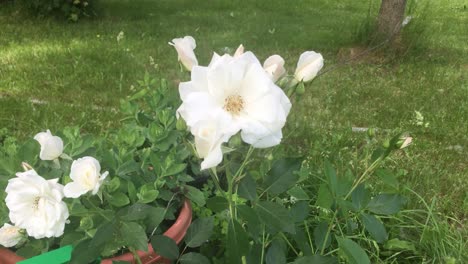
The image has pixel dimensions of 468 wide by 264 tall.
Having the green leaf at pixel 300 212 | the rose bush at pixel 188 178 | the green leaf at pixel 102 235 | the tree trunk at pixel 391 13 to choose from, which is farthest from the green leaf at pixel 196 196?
the tree trunk at pixel 391 13

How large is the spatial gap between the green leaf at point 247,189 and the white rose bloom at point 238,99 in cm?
25

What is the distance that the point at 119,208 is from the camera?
4.03ft

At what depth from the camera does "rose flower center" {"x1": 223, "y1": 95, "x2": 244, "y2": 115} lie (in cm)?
90

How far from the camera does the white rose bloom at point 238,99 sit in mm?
879

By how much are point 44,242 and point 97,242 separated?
0.26m

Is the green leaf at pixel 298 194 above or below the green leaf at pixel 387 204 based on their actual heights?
below

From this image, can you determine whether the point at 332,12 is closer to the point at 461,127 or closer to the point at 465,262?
the point at 461,127

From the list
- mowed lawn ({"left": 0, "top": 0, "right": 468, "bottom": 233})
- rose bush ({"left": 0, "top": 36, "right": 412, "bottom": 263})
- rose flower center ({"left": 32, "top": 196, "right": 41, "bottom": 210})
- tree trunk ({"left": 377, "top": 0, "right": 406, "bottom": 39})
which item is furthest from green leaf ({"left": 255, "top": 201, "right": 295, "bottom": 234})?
tree trunk ({"left": 377, "top": 0, "right": 406, "bottom": 39})

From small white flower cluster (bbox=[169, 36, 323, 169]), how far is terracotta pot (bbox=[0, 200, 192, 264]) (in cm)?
39

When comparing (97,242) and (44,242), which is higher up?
(97,242)

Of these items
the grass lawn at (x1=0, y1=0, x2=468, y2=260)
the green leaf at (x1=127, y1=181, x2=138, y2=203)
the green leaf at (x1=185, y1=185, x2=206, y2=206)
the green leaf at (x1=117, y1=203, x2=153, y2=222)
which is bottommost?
the grass lawn at (x1=0, y1=0, x2=468, y2=260)

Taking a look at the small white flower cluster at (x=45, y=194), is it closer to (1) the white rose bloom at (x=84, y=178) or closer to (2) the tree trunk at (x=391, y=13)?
(1) the white rose bloom at (x=84, y=178)

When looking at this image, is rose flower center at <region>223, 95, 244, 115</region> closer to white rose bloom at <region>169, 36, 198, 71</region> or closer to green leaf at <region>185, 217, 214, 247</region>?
white rose bloom at <region>169, 36, 198, 71</region>

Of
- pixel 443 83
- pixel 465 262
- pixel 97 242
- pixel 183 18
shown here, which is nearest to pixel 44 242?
pixel 97 242
